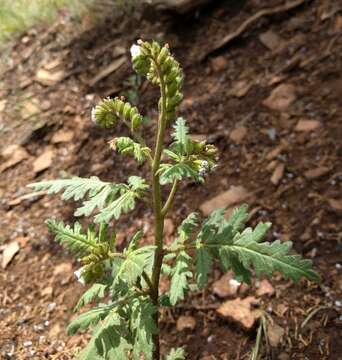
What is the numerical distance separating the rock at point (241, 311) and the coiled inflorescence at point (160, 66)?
→ 140cm

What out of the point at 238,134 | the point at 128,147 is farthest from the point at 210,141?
the point at 128,147

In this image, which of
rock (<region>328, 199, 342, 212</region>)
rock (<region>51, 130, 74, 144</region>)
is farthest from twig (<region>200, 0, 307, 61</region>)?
rock (<region>328, 199, 342, 212</region>)

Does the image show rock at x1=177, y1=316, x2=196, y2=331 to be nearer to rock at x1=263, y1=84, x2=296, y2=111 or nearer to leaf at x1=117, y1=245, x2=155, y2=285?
leaf at x1=117, y1=245, x2=155, y2=285

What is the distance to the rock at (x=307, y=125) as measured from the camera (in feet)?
11.6

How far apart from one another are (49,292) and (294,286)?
1.55 metres

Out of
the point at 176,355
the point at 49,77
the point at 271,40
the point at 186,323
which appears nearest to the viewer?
the point at 176,355

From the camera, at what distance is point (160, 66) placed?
1.76m

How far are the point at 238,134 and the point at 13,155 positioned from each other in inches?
76.4

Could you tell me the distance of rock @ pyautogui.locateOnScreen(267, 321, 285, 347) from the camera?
2623 millimetres

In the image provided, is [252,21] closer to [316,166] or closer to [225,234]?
[316,166]

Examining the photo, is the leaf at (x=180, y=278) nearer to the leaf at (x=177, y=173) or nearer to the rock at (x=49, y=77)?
A: the leaf at (x=177, y=173)

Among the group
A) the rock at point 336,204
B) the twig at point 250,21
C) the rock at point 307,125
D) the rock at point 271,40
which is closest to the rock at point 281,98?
the rock at point 307,125

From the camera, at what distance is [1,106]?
183 inches

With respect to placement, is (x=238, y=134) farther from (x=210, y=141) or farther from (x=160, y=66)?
(x=160, y=66)
